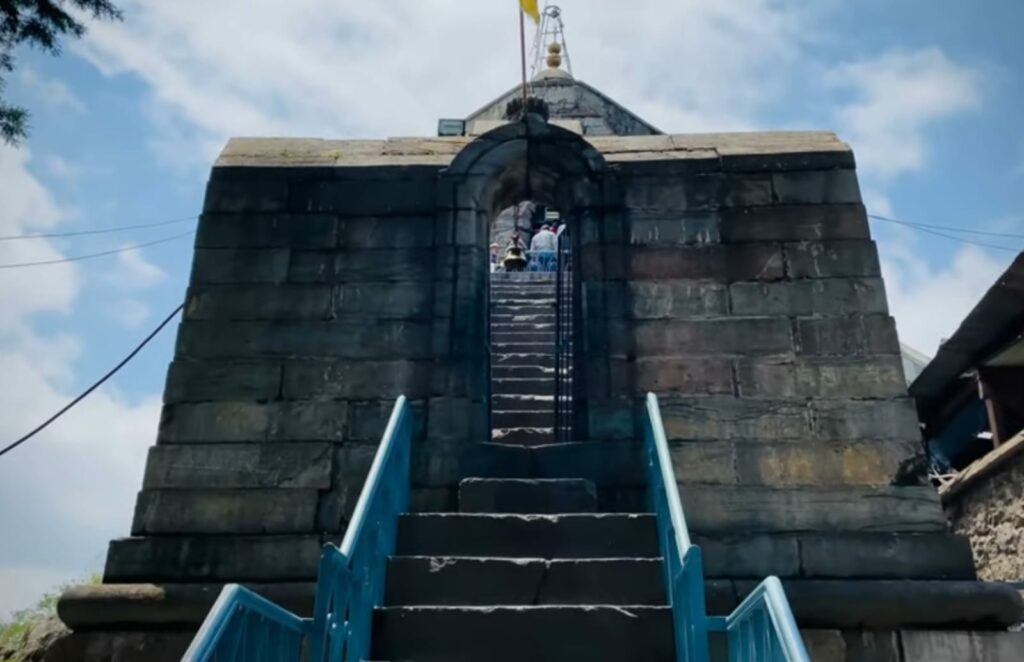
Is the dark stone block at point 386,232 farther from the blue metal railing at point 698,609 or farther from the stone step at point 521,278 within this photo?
the stone step at point 521,278

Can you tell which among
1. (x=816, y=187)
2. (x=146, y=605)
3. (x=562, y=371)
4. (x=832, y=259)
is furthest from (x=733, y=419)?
(x=146, y=605)

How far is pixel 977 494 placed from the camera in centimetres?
1067

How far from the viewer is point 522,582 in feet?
14.8

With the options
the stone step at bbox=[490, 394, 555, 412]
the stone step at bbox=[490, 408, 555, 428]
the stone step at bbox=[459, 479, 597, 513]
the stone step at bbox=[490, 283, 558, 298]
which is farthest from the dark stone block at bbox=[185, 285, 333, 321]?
the stone step at bbox=[490, 283, 558, 298]

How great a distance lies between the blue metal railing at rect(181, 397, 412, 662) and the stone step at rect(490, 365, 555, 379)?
3.90 meters

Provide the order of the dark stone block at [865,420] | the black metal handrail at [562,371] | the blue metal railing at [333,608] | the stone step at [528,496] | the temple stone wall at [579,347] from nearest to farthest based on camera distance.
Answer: the blue metal railing at [333,608], the stone step at [528,496], the temple stone wall at [579,347], the dark stone block at [865,420], the black metal handrail at [562,371]

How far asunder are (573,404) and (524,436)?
127 centimetres

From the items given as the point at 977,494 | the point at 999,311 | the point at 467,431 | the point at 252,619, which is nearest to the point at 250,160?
the point at 467,431

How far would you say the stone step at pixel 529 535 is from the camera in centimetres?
486

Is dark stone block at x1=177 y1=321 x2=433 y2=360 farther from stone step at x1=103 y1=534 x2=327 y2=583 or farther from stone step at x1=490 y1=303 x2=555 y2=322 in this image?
stone step at x1=490 y1=303 x2=555 y2=322

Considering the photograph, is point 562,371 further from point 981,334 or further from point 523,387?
point 981,334

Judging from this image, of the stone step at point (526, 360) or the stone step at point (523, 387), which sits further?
the stone step at point (526, 360)

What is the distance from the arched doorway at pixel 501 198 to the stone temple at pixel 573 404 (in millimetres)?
21

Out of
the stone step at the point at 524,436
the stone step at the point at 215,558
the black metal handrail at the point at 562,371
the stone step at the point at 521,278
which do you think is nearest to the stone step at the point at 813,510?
the black metal handrail at the point at 562,371
